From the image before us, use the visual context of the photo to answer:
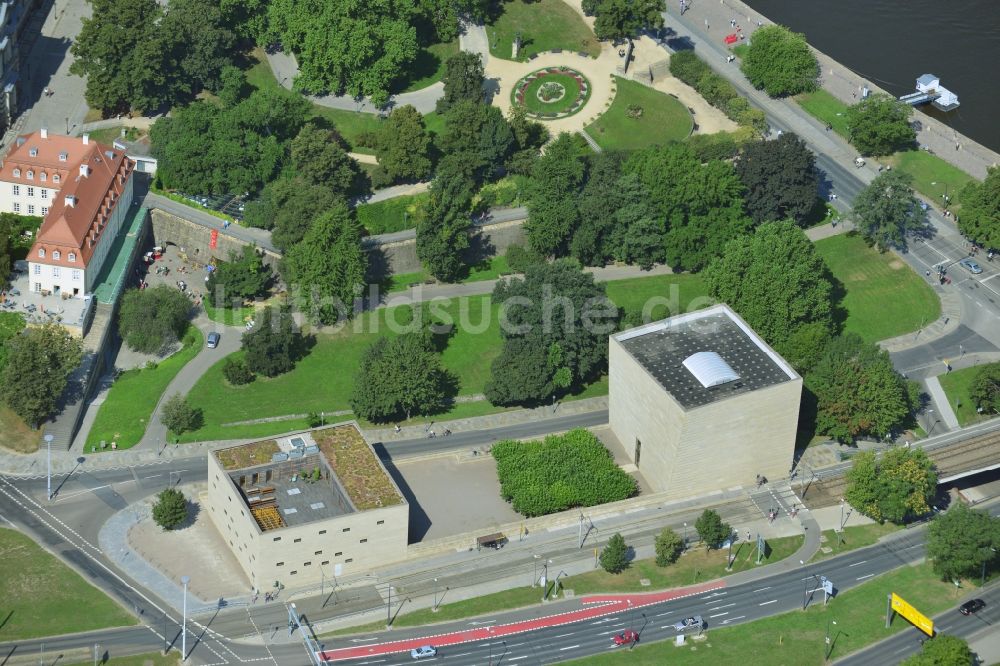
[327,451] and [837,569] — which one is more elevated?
[327,451]

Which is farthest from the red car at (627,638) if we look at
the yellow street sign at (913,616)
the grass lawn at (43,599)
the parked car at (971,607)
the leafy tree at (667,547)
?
the grass lawn at (43,599)

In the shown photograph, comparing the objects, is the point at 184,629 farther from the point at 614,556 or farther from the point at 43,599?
the point at 614,556

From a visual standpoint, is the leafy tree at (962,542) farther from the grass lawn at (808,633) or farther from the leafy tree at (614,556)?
the leafy tree at (614,556)

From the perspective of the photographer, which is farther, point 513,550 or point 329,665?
point 513,550

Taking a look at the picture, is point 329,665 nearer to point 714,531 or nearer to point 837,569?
point 714,531

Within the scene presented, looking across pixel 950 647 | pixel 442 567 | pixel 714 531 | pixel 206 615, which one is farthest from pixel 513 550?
pixel 950 647

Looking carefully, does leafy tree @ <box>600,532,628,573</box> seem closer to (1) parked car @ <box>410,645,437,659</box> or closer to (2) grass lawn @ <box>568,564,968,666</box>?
(2) grass lawn @ <box>568,564,968,666</box>
